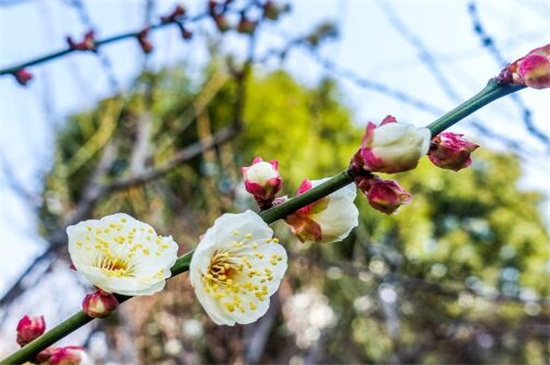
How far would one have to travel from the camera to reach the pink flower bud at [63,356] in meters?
0.52

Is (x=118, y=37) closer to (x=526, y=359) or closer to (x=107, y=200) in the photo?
(x=107, y=200)

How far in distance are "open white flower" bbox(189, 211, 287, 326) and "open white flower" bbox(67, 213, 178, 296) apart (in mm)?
40

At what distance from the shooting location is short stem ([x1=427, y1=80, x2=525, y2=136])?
0.49 metres

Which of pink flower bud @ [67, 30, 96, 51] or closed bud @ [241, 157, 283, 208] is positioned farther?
pink flower bud @ [67, 30, 96, 51]

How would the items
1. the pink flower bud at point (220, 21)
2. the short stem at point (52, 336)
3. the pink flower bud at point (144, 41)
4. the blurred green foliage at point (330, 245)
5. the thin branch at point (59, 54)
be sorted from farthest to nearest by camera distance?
1. the blurred green foliage at point (330, 245)
2. the pink flower bud at point (220, 21)
3. the pink flower bud at point (144, 41)
4. the thin branch at point (59, 54)
5. the short stem at point (52, 336)

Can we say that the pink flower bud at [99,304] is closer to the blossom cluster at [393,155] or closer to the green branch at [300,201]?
the green branch at [300,201]

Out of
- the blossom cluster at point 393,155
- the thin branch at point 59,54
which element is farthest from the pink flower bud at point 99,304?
the thin branch at point 59,54

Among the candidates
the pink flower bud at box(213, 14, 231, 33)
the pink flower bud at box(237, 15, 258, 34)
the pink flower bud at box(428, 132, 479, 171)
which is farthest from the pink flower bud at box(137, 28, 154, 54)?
the pink flower bud at box(428, 132, 479, 171)

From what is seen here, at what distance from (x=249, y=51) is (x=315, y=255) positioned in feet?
4.03

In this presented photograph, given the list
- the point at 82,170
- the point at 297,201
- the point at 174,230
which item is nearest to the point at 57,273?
the point at 174,230

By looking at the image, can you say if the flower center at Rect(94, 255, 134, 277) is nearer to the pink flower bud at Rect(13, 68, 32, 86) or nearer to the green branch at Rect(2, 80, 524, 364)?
the green branch at Rect(2, 80, 524, 364)

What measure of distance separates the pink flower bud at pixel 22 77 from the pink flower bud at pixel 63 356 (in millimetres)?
589

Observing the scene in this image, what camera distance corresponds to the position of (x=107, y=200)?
3.22m

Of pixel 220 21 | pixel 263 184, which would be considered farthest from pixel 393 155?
pixel 220 21
